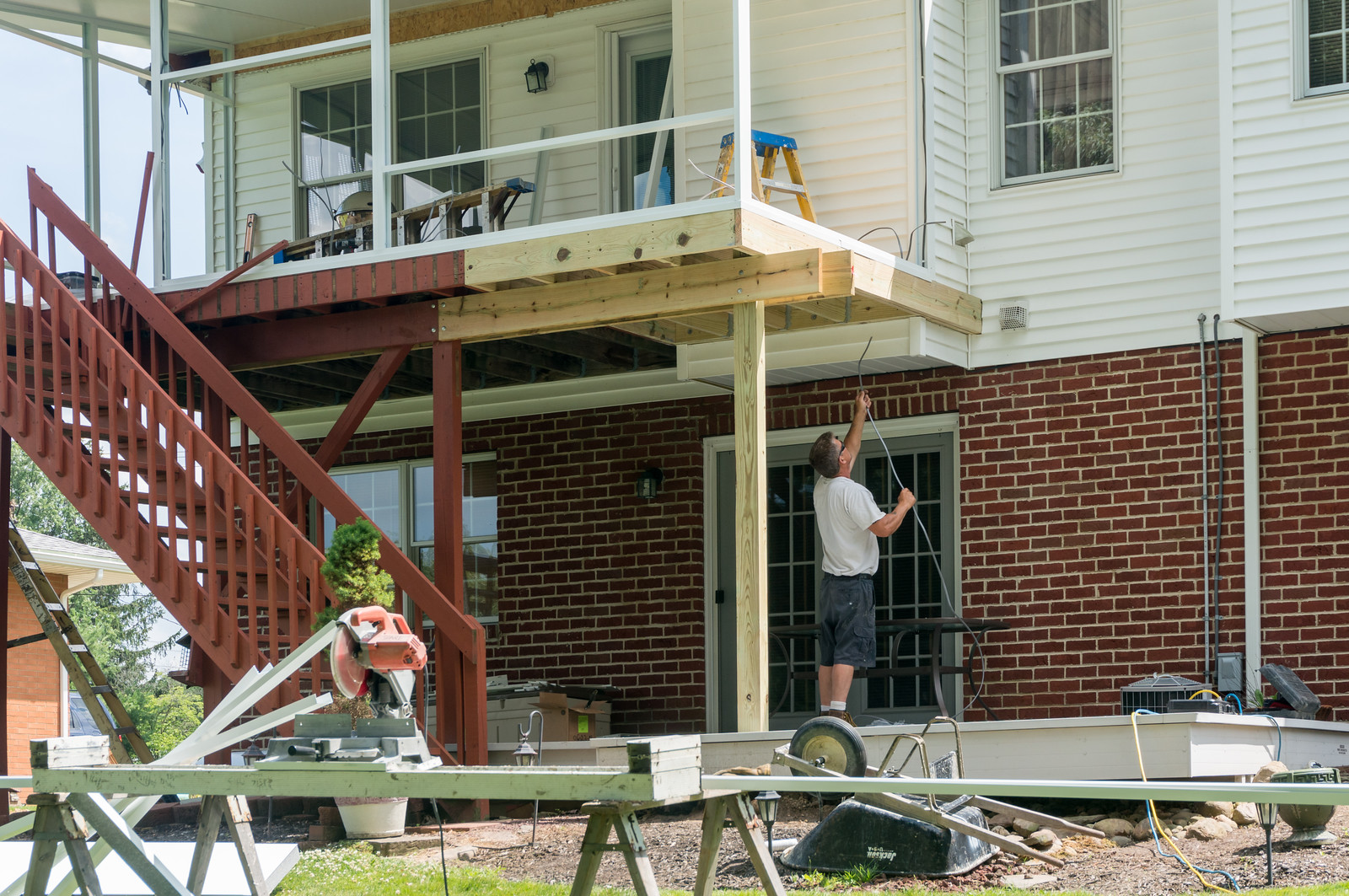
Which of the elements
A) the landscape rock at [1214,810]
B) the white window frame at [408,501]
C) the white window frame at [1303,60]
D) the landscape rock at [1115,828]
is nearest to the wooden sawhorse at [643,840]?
the landscape rock at [1115,828]

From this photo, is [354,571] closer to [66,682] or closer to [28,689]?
[28,689]

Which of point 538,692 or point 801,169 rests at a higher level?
point 801,169

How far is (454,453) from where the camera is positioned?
10008 mm

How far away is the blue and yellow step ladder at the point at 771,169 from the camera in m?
9.93

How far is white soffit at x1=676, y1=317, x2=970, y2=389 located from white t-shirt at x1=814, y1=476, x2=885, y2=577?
127cm

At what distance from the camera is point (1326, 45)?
9.52 metres

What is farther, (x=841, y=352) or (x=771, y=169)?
(x=841, y=352)

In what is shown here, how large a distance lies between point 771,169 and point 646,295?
1.44m

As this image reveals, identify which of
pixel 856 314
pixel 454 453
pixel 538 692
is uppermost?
pixel 856 314

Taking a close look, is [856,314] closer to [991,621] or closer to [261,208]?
[991,621]

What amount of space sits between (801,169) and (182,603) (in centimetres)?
488

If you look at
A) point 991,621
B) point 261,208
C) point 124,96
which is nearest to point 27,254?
point 261,208

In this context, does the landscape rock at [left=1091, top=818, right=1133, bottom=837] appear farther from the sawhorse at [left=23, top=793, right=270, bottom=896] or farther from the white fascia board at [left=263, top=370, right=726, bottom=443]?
the white fascia board at [left=263, top=370, right=726, bottom=443]

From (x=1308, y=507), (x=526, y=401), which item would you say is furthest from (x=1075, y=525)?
(x=526, y=401)
